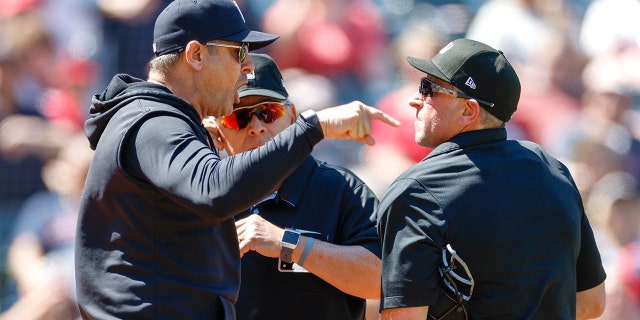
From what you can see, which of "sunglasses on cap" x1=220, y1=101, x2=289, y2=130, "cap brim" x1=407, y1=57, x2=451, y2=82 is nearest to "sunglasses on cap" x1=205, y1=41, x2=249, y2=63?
"cap brim" x1=407, y1=57, x2=451, y2=82

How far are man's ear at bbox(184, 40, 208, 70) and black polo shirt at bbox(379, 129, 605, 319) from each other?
2.19 feet

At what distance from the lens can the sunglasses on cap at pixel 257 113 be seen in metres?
3.52

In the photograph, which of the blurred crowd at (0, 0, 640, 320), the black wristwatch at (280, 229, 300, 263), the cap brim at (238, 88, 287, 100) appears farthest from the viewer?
the blurred crowd at (0, 0, 640, 320)

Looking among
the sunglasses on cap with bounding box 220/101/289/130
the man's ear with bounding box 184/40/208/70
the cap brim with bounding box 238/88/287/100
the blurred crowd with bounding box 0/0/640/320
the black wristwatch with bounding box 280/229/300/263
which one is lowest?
the blurred crowd with bounding box 0/0/640/320

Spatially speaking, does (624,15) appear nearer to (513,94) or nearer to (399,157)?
(399,157)

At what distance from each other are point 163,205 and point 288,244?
78 cm

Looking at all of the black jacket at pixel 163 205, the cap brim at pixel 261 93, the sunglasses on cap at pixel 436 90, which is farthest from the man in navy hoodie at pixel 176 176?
the cap brim at pixel 261 93

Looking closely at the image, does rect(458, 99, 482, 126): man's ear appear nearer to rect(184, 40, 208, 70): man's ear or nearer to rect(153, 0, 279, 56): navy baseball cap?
rect(153, 0, 279, 56): navy baseball cap

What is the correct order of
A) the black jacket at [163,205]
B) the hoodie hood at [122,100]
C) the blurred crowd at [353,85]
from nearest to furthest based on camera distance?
the black jacket at [163,205] < the hoodie hood at [122,100] < the blurred crowd at [353,85]

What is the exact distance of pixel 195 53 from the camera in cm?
262

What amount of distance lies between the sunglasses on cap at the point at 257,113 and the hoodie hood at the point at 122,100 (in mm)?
887

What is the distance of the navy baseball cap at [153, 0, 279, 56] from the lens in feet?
8.54

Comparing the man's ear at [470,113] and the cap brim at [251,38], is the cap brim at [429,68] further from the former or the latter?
the cap brim at [251,38]

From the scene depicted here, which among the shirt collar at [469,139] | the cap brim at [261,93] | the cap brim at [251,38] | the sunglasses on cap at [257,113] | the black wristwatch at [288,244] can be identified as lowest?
the black wristwatch at [288,244]
